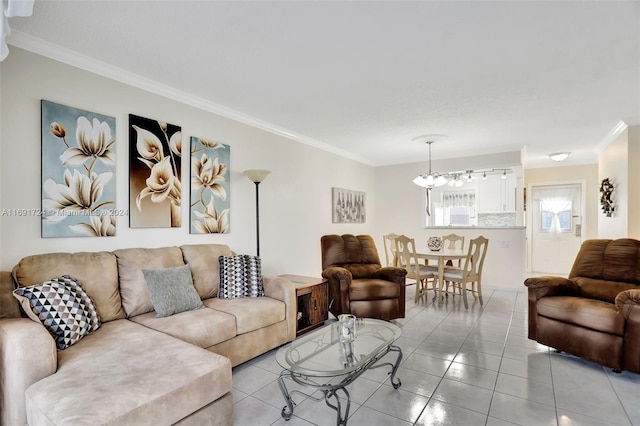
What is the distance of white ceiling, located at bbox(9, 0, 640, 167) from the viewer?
1.98m

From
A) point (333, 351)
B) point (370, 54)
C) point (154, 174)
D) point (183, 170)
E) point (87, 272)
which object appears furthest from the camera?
point (183, 170)

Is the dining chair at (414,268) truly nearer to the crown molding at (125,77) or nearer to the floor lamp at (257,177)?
the floor lamp at (257,177)

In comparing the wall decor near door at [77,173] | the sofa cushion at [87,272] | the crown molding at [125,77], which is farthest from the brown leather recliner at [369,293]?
the wall decor near door at [77,173]

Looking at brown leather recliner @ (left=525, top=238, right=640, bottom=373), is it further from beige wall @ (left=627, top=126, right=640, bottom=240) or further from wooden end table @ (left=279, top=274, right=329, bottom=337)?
wooden end table @ (left=279, top=274, right=329, bottom=337)

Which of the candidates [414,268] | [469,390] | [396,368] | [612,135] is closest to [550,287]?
[469,390]

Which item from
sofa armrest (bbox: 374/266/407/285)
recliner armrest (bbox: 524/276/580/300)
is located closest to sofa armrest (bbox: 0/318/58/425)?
sofa armrest (bbox: 374/266/407/285)

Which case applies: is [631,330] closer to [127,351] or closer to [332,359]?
[332,359]

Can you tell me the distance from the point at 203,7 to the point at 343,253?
333 centimetres

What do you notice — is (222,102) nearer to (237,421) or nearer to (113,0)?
(113,0)

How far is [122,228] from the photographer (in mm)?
2785

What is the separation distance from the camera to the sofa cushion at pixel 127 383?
52.1 inches

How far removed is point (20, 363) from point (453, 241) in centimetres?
573

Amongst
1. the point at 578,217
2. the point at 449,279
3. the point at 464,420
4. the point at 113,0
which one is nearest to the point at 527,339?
the point at 449,279

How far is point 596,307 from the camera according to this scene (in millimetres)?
2719
